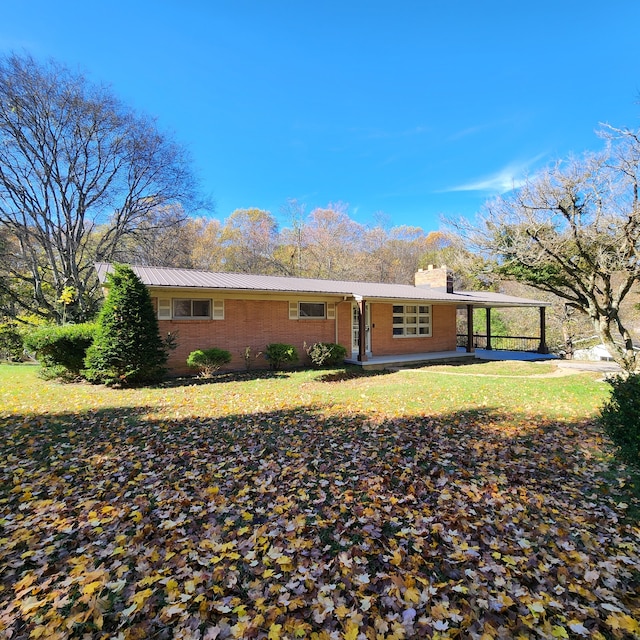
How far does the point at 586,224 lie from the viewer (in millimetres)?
8562

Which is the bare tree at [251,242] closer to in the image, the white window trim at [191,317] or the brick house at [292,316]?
the brick house at [292,316]

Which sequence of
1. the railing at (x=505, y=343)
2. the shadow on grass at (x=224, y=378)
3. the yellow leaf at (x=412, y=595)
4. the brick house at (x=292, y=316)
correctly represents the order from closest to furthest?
the yellow leaf at (x=412, y=595), the shadow on grass at (x=224, y=378), the brick house at (x=292, y=316), the railing at (x=505, y=343)

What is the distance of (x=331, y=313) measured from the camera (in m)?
13.7

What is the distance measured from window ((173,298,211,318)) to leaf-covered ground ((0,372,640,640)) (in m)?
5.81

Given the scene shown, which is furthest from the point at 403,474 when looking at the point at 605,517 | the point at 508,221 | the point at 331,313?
the point at 331,313

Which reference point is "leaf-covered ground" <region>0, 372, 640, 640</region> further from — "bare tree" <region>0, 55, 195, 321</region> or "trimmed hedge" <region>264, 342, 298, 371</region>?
"bare tree" <region>0, 55, 195, 321</region>

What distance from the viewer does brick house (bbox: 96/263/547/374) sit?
439 inches

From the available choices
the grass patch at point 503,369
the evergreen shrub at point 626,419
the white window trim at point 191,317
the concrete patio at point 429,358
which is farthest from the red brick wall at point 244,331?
the evergreen shrub at point 626,419

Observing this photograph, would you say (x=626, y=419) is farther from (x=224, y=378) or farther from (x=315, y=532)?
(x=224, y=378)

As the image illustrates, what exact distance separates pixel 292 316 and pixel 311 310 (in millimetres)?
866

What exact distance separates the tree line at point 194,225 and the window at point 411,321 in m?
2.44

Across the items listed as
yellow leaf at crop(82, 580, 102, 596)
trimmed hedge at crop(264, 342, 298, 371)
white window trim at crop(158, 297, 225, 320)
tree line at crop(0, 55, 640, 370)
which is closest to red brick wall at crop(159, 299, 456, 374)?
white window trim at crop(158, 297, 225, 320)

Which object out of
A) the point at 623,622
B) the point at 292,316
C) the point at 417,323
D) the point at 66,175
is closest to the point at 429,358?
the point at 417,323

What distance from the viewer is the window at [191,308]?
11188 mm
